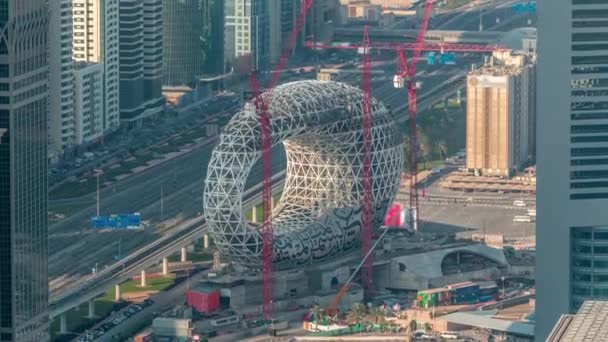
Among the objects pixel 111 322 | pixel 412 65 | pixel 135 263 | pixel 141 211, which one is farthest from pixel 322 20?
pixel 111 322

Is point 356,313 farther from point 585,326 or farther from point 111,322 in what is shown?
point 585,326

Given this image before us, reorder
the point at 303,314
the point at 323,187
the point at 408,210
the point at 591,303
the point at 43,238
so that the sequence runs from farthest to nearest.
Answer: the point at 408,210
the point at 323,187
the point at 303,314
the point at 43,238
the point at 591,303

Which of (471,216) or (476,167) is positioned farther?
(476,167)

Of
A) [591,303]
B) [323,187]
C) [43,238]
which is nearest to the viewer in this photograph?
[591,303]

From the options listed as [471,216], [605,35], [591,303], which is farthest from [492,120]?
[591,303]

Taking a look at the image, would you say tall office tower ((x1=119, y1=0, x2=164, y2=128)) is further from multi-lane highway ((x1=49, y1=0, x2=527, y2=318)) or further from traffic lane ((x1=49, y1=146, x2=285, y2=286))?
traffic lane ((x1=49, y1=146, x2=285, y2=286))

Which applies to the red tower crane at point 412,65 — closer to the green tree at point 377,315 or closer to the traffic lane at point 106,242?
the green tree at point 377,315

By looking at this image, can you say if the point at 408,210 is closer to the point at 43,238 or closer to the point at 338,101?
the point at 338,101
